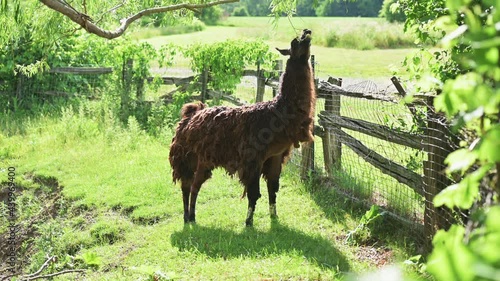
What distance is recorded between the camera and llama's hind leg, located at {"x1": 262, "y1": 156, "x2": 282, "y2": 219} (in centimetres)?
721

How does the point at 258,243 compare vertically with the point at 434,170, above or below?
below

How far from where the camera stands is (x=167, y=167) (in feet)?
32.6

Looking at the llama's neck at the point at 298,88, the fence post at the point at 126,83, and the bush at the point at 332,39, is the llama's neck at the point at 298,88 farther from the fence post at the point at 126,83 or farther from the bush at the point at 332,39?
the bush at the point at 332,39

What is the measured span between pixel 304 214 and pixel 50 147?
6102 millimetres

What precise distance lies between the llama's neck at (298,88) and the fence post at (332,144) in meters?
1.49

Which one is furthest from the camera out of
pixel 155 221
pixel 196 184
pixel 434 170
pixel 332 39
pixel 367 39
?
pixel 332 39

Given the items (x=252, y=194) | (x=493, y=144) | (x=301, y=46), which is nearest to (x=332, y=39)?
(x=252, y=194)

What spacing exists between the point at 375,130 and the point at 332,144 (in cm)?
123

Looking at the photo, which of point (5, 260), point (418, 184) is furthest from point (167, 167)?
point (418, 184)

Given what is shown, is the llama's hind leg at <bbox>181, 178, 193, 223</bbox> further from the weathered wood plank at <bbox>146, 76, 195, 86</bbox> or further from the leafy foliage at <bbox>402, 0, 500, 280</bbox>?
→ the leafy foliage at <bbox>402, 0, 500, 280</bbox>

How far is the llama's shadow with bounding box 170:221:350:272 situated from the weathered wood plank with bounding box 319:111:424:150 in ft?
4.33

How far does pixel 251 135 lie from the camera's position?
6695 mm

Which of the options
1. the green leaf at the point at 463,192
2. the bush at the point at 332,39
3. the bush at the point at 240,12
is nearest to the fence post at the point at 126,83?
the green leaf at the point at 463,192

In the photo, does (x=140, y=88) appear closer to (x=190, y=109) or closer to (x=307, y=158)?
(x=307, y=158)
